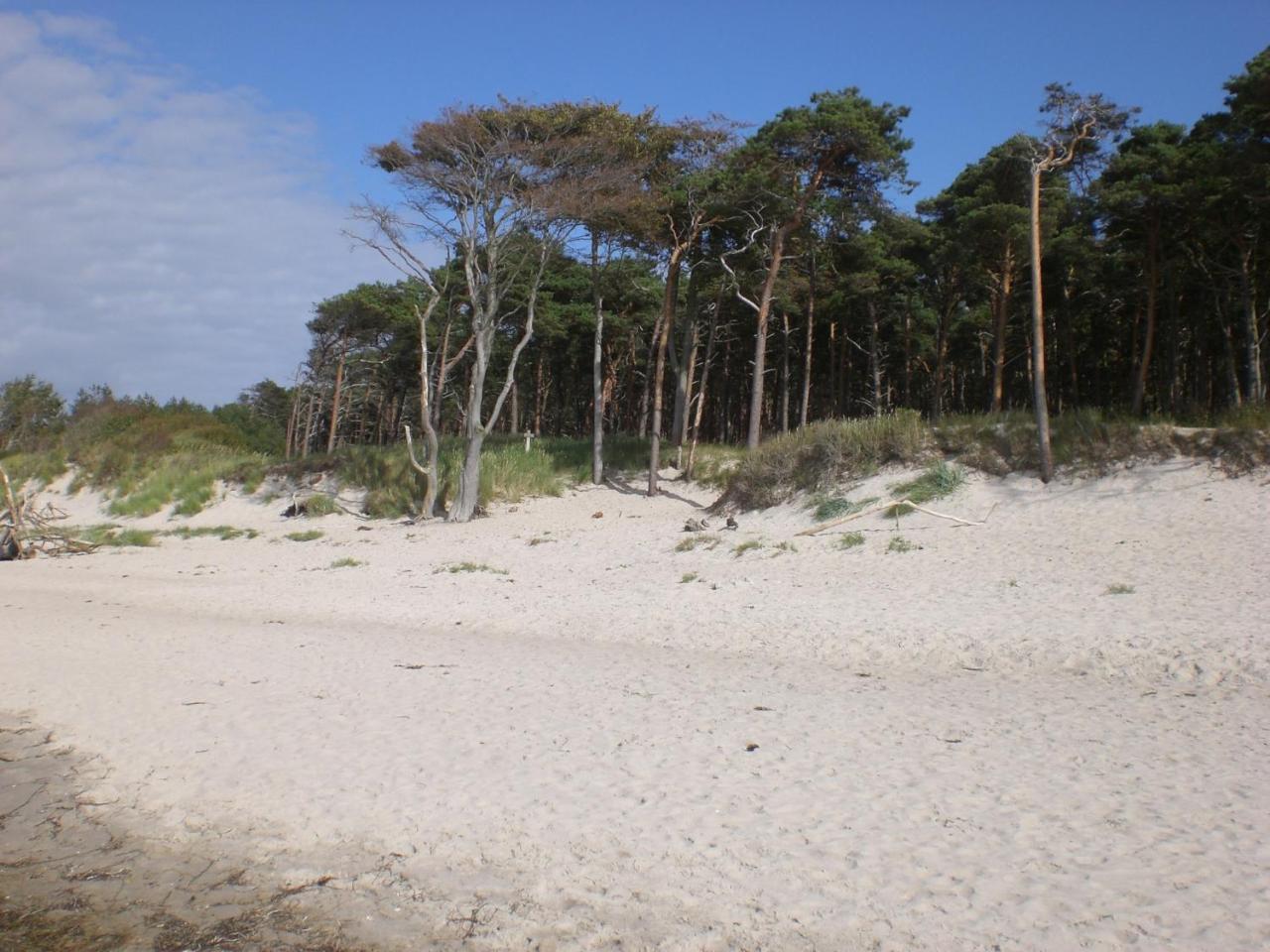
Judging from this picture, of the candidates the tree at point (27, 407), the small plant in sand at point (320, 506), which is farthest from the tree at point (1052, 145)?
the tree at point (27, 407)

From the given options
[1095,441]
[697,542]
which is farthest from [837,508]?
[1095,441]

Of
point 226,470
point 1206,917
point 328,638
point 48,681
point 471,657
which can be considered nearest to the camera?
point 1206,917

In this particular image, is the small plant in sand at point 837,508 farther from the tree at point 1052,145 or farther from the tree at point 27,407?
the tree at point 27,407

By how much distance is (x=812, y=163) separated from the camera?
21.4 meters

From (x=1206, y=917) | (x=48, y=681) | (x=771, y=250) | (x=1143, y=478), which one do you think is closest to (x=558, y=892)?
(x=1206, y=917)

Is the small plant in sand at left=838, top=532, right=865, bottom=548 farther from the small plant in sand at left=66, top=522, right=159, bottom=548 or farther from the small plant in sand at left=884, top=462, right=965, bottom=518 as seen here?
the small plant in sand at left=66, top=522, right=159, bottom=548

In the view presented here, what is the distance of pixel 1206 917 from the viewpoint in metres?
3.82

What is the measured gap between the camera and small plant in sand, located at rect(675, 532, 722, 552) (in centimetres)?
1577

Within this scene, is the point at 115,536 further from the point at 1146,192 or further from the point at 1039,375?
the point at 1146,192

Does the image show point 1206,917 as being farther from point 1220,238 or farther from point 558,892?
point 1220,238

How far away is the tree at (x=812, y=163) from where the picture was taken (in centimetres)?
2050

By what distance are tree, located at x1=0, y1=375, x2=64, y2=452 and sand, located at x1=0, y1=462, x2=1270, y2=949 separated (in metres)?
39.0

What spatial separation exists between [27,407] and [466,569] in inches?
1764

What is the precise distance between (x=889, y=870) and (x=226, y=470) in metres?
27.2
